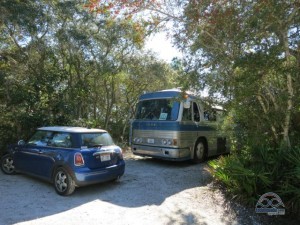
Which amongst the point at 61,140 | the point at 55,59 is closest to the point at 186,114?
the point at 61,140

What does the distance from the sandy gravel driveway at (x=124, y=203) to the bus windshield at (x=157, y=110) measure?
2.31m

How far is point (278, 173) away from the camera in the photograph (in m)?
6.27

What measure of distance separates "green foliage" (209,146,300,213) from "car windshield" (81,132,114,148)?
291 cm

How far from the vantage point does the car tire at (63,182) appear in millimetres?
6211

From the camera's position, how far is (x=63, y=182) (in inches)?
250

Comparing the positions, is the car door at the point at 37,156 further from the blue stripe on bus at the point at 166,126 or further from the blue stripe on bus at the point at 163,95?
the blue stripe on bus at the point at 163,95

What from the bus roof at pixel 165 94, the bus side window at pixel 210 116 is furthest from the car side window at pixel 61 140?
the bus side window at pixel 210 116

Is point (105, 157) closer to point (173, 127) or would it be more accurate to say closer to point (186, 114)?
point (173, 127)

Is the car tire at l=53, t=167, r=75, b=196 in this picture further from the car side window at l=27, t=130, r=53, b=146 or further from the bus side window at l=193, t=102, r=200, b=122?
the bus side window at l=193, t=102, r=200, b=122

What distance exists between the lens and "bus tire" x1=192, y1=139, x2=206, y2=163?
10430 mm

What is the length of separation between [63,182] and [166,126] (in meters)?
4.21

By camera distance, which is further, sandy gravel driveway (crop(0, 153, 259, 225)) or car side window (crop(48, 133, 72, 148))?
car side window (crop(48, 133, 72, 148))

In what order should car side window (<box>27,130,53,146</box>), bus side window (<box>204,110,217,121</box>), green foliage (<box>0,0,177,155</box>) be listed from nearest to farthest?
car side window (<box>27,130,53,146</box>), green foliage (<box>0,0,177,155</box>), bus side window (<box>204,110,217,121</box>)

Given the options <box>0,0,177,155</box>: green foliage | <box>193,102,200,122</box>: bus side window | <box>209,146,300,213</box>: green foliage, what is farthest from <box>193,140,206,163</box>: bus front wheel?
<box>209,146,300,213</box>: green foliage
